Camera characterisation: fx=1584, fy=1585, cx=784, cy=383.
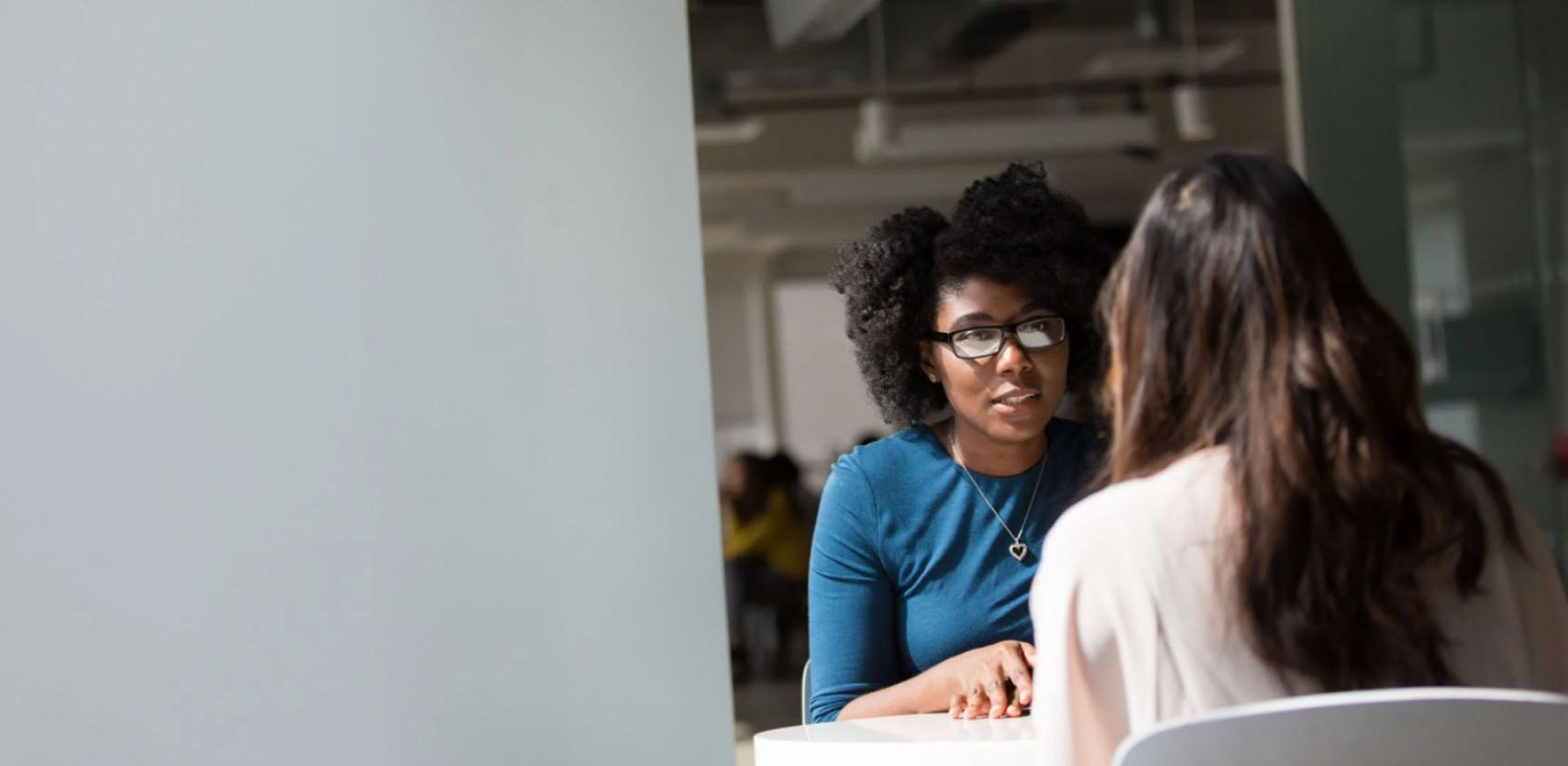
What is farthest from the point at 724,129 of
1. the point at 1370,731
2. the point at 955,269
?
the point at 1370,731

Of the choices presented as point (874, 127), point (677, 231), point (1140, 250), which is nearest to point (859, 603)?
point (677, 231)

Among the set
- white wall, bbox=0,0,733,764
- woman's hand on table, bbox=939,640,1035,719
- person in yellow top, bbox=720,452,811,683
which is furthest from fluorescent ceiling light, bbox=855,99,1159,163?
woman's hand on table, bbox=939,640,1035,719

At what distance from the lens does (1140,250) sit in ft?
4.34

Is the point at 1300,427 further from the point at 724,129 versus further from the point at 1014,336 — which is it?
the point at 724,129

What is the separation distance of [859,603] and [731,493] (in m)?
6.58

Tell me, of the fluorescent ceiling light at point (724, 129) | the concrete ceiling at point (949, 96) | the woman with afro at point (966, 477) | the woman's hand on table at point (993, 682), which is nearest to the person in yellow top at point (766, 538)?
the fluorescent ceiling light at point (724, 129)

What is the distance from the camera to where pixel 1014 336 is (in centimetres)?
213

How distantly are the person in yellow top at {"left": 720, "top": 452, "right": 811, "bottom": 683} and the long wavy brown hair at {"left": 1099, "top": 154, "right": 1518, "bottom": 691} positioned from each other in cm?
717

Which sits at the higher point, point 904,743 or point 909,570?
point 909,570

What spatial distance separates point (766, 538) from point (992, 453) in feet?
21.2

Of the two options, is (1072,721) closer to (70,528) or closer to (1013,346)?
(1013,346)

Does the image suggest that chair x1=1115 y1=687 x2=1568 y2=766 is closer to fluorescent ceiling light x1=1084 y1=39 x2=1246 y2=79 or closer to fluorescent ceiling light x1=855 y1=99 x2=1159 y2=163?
fluorescent ceiling light x1=855 y1=99 x2=1159 y2=163

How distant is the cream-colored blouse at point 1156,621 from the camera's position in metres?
1.26

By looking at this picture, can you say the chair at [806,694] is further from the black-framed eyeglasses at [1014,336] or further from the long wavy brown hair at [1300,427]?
the long wavy brown hair at [1300,427]
